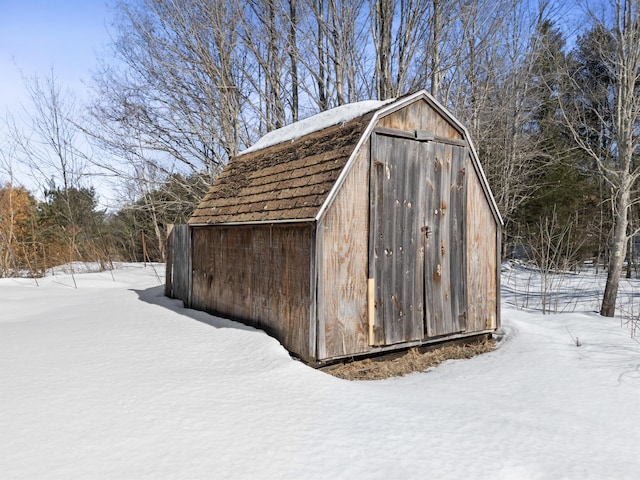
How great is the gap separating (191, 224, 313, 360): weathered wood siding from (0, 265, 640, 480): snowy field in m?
0.31

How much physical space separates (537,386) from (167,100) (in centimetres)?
1478

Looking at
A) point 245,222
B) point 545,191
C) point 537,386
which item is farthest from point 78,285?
point 545,191

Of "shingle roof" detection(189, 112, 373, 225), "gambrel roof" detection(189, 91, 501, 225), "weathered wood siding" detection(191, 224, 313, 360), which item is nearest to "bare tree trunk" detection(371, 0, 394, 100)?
"gambrel roof" detection(189, 91, 501, 225)

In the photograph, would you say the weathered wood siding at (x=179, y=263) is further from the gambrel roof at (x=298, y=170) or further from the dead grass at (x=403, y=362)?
the dead grass at (x=403, y=362)

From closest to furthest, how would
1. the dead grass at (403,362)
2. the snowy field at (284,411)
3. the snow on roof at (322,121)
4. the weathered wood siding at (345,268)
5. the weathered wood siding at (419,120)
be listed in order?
1. the snowy field at (284,411)
2. the weathered wood siding at (345,268)
3. the dead grass at (403,362)
4. the weathered wood siding at (419,120)
5. the snow on roof at (322,121)

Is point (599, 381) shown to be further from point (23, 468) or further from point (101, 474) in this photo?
point (23, 468)

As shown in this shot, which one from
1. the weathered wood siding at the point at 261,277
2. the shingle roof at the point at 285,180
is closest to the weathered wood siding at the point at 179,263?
the weathered wood siding at the point at 261,277

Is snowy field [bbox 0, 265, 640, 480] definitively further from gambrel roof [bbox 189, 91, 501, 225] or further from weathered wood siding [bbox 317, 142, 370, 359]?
gambrel roof [bbox 189, 91, 501, 225]

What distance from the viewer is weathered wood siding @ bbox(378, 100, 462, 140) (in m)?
5.21

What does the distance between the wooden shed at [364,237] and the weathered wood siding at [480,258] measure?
0.02m

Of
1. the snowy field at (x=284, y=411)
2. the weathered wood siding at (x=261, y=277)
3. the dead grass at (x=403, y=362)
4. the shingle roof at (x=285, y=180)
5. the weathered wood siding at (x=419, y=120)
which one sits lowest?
the dead grass at (x=403, y=362)

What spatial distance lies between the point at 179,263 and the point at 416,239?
518cm

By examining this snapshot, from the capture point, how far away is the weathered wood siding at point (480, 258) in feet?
19.7

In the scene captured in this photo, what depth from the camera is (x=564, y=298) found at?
520 inches
